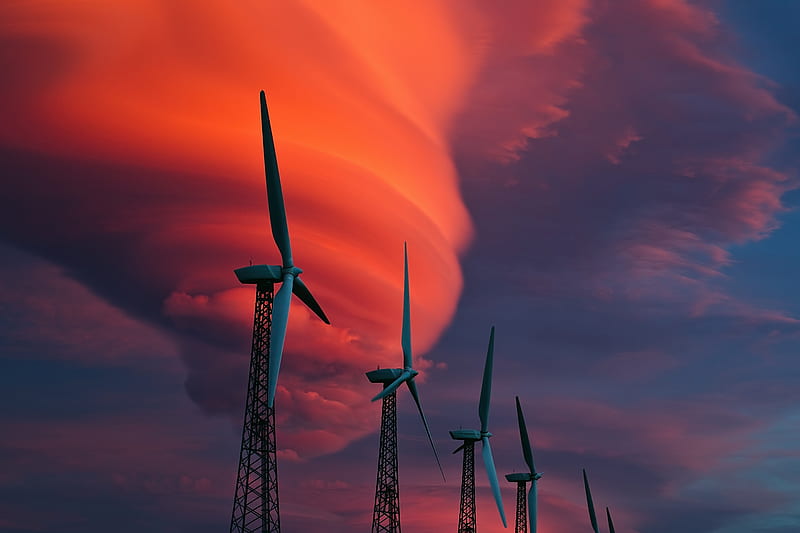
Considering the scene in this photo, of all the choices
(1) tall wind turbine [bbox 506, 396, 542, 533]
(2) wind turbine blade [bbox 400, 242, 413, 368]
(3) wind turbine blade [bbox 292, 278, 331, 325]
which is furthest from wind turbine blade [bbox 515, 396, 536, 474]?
(3) wind turbine blade [bbox 292, 278, 331, 325]

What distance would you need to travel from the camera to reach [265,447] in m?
91.5

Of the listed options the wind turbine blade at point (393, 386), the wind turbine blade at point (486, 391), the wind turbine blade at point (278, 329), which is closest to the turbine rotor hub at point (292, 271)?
the wind turbine blade at point (278, 329)

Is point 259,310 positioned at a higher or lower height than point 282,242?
lower

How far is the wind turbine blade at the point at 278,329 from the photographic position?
9025 centimetres

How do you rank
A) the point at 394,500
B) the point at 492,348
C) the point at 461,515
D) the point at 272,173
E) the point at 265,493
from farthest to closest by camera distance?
the point at 492,348
the point at 461,515
the point at 394,500
the point at 272,173
the point at 265,493

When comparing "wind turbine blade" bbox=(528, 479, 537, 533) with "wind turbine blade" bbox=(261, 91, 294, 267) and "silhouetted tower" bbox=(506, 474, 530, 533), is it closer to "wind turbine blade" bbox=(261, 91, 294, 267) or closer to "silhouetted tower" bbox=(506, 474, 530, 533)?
"silhouetted tower" bbox=(506, 474, 530, 533)

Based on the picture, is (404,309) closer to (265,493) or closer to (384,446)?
(384,446)

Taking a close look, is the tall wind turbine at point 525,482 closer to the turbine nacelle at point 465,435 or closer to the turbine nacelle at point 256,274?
the turbine nacelle at point 465,435

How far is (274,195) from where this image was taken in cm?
9938

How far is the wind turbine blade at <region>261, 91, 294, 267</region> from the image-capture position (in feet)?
313

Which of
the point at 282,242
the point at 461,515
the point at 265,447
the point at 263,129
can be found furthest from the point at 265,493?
the point at 461,515

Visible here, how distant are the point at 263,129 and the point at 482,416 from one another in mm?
86889

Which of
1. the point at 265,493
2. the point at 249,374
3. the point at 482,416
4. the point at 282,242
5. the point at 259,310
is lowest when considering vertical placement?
the point at 265,493

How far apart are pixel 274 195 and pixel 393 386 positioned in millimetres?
38520
